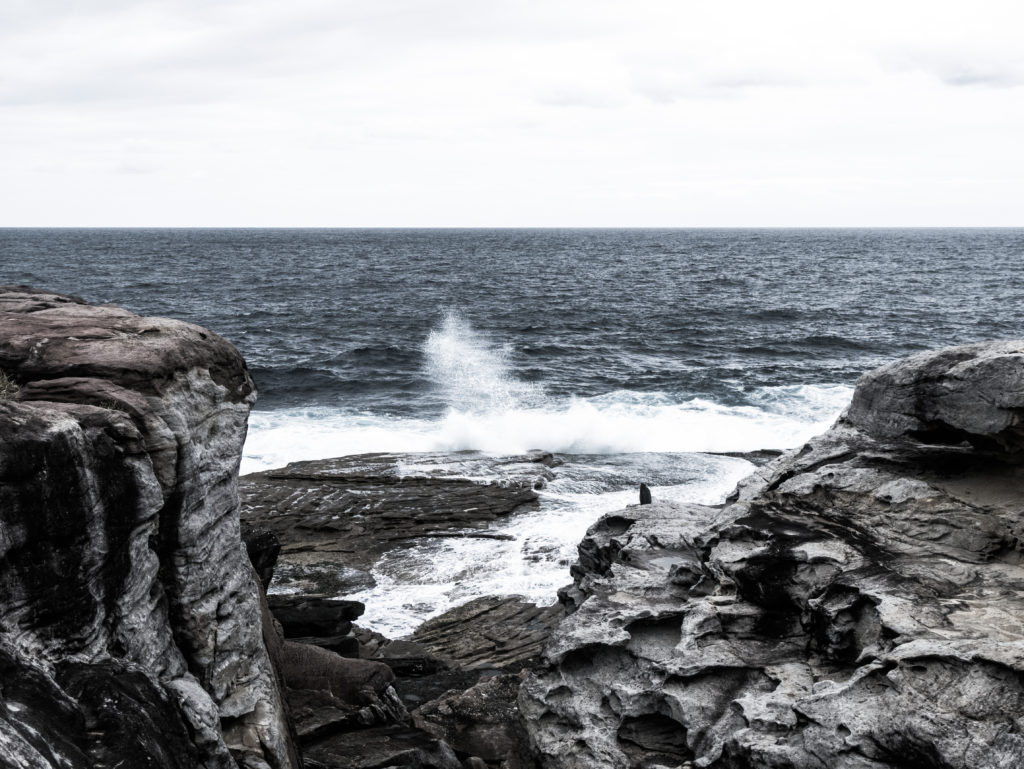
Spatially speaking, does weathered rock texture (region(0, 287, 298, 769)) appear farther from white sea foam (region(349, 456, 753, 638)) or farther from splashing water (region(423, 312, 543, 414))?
splashing water (region(423, 312, 543, 414))

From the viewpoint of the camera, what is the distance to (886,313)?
69062mm

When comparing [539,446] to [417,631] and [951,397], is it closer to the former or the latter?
[417,631]

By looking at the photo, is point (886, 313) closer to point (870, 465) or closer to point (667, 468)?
point (667, 468)

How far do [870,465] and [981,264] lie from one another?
123034 millimetres

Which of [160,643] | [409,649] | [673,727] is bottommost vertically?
[409,649]

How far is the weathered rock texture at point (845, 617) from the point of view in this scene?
941 centimetres

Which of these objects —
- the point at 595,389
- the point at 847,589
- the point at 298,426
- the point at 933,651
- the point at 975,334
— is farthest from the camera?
the point at 975,334

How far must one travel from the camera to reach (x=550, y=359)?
50.3 m

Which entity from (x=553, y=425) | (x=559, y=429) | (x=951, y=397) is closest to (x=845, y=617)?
(x=951, y=397)

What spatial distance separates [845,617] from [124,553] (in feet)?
26.9

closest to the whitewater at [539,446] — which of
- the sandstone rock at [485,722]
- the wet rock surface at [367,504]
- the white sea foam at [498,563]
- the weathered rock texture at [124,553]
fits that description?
the white sea foam at [498,563]

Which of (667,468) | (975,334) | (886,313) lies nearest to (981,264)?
(886,313)

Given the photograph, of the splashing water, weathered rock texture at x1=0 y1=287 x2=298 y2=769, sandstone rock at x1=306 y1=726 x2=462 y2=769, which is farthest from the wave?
weathered rock texture at x1=0 y1=287 x2=298 y2=769

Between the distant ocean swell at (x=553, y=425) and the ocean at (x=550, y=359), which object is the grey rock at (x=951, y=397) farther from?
the distant ocean swell at (x=553, y=425)
